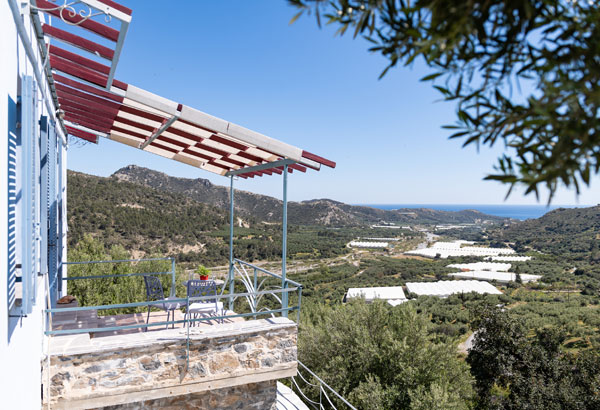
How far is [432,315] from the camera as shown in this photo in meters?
30.6

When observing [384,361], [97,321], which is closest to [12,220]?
[97,321]

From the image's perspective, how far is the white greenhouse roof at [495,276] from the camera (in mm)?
44562

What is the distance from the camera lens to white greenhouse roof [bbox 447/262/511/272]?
51.7 metres

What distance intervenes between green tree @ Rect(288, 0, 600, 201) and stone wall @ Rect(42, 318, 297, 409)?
12.0 feet

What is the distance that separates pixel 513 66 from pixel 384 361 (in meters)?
14.3

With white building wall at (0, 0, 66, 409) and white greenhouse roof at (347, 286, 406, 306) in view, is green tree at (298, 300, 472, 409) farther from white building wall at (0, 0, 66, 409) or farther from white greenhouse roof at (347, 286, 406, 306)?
white greenhouse roof at (347, 286, 406, 306)

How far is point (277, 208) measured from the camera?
157 ft

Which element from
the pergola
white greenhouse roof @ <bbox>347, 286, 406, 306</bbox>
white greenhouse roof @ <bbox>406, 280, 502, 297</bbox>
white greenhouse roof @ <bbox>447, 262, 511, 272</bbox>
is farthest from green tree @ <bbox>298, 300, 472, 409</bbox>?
white greenhouse roof @ <bbox>447, 262, 511, 272</bbox>

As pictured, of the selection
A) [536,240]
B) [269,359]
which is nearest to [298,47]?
[269,359]

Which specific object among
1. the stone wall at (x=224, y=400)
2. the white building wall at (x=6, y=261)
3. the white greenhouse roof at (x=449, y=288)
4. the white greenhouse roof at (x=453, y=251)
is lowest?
the white greenhouse roof at (x=449, y=288)

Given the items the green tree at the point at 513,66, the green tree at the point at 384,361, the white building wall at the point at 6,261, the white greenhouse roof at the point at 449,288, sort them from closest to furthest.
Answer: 1. the green tree at the point at 513,66
2. the white building wall at the point at 6,261
3. the green tree at the point at 384,361
4. the white greenhouse roof at the point at 449,288

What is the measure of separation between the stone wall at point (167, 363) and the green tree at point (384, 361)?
9.06 m

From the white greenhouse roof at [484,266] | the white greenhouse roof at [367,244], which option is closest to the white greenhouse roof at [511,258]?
the white greenhouse roof at [484,266]

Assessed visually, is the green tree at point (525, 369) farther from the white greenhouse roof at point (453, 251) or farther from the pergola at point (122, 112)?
the white greenhouse roof at point (453, 251)
